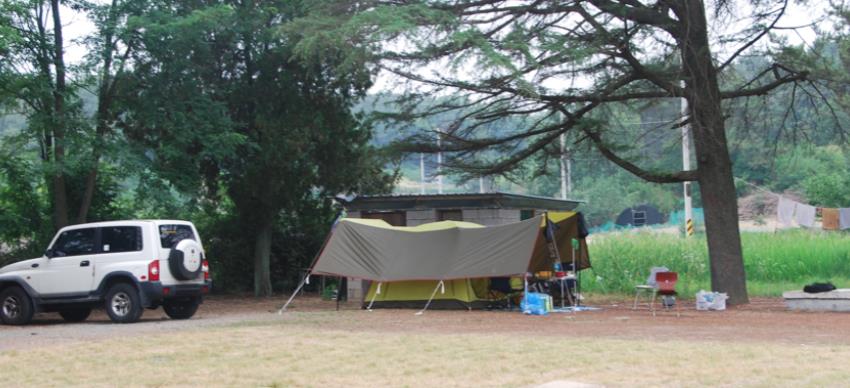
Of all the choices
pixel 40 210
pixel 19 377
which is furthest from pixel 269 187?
pixel 19 377

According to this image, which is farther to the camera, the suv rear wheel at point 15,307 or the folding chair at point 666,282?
the folding chair at point 666,282

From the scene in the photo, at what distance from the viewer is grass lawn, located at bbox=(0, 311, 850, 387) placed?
8.95m

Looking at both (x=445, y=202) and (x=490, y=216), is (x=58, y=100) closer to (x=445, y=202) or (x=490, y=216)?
(x=445, y=202)

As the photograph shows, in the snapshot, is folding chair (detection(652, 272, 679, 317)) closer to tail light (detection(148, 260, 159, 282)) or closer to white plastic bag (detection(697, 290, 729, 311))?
white plastic bag (detection(697, 290, 729, 311))

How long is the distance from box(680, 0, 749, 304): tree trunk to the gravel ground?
81 centimetres

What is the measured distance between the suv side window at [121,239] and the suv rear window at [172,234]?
1.20ft

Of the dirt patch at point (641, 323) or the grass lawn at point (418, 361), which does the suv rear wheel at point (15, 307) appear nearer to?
the grass lawn at point (418, 361)

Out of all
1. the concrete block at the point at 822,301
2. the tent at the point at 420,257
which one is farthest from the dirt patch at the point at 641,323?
the tent at the point at 420,257

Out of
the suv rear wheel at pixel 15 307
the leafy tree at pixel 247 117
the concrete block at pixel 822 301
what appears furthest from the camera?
the leafy tree at pixel 247 117

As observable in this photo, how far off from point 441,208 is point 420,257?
348 cm

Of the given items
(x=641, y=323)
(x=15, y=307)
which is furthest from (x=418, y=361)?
(x=15, y=307)

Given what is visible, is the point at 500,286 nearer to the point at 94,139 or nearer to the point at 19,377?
the point at 94,139

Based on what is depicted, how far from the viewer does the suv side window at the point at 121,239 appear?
52.6 ft

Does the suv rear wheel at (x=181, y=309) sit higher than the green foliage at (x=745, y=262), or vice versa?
the green foliage at (x=745, y=262)
